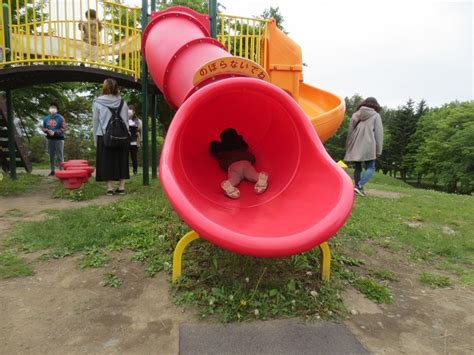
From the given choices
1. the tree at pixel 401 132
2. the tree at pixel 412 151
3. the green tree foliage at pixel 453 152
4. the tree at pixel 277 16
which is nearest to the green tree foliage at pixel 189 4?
the tree at pixel 277 16

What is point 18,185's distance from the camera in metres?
6.44

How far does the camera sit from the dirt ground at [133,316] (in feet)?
6.73

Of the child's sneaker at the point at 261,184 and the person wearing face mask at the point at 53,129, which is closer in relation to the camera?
the child's sneaker at the point at 261,184

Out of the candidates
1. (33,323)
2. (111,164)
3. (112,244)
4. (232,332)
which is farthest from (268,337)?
(111,164)

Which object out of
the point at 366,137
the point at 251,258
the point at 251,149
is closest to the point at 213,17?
the point at 251,149

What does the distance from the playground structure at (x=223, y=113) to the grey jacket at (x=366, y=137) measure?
514 mm

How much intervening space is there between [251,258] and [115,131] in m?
3.18

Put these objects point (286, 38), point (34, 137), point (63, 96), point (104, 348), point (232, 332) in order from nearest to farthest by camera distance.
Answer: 1. point (104, 348)
2. point (232, 332)
3. point (286, 38)
4. point (63, 96)
5. point (34, 137)

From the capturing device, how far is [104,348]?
6.56 ft

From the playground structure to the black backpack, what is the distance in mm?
896

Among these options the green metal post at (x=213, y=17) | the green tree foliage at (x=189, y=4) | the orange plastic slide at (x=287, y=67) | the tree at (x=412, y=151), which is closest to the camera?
the green metal post at (x=213, y=17)

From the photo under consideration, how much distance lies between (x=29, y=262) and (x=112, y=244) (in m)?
0.69

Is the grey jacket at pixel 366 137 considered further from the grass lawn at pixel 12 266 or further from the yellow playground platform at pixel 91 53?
the grass lawn at pixel 12 266

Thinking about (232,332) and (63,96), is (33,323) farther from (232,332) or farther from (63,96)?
(63,96)
